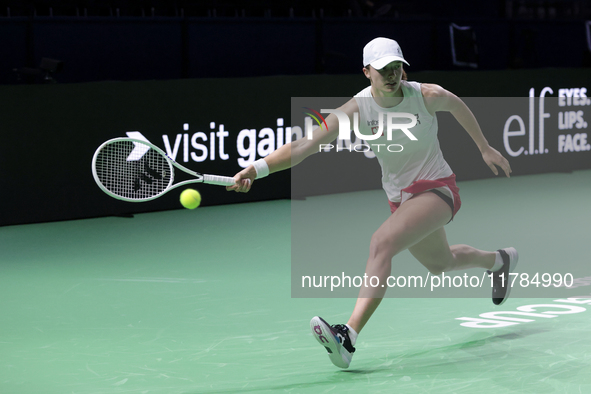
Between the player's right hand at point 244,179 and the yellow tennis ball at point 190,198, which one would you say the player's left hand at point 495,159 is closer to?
the player's right hand at point 244,179

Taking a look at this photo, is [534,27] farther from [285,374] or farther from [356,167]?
[285,374]

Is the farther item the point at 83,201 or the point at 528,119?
the point at 528,119

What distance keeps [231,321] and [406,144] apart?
1.69 meters

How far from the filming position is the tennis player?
16.0 feet

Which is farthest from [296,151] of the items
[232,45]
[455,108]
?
[232,45]

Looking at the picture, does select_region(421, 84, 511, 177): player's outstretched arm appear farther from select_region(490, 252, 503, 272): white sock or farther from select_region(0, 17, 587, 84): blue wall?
select_region(0, 17, 587, 84): blue wall

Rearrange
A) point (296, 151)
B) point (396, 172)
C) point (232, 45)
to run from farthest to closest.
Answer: point (232, 45) < point (396, 172) < point (296, 151)

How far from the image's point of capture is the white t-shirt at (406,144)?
5090mm

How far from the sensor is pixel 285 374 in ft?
15.9

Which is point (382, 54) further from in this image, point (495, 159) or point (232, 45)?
point (232, 45)

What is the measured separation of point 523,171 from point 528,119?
0.71 metres

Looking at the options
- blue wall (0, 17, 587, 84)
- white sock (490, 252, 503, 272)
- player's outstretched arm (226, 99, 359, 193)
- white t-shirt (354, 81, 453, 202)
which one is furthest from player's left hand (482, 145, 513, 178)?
blue wall (0, 17, 587, 84)

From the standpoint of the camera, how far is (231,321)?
19.6ft

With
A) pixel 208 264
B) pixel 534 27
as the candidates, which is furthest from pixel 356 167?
pixel 534 27
